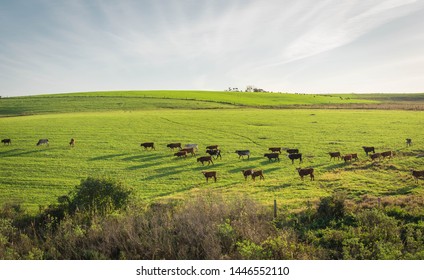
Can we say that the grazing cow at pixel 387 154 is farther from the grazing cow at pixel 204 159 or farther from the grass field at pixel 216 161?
the grazing cow at pixel 204 159

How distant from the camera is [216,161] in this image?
33594mm

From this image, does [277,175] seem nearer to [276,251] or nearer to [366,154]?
[366,154]

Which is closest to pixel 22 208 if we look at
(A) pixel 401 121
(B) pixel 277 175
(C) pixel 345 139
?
(B) pixel 277 175

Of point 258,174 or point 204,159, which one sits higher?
point 204,159

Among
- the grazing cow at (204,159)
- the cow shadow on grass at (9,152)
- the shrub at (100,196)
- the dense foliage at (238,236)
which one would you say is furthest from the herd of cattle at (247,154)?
the dense foliage at (238,236)

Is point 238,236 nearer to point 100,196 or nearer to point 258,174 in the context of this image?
point 100,196

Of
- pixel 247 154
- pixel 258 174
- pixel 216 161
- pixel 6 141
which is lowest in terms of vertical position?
pixel 258 174

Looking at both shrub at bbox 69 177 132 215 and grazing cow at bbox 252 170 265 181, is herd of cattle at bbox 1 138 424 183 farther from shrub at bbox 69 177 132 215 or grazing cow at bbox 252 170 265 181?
shrub at bbox 69 177 132 215

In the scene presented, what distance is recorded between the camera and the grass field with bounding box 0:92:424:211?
2414 cm

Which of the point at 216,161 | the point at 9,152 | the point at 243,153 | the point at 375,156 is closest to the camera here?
the point at 375,156

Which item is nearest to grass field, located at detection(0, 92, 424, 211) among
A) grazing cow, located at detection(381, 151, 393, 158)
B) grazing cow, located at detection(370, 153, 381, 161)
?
grazing cow, located at detection(381, 151, 393, 158)

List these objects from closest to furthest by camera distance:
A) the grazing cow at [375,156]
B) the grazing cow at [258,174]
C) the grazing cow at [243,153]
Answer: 1. the grazing cow at [258,174]
2. the grazing cow at [375,156]
3. the grazing cow at [243,153]

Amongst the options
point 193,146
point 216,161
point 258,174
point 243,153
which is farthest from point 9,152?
point 258,174

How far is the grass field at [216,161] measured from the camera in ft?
79.2
